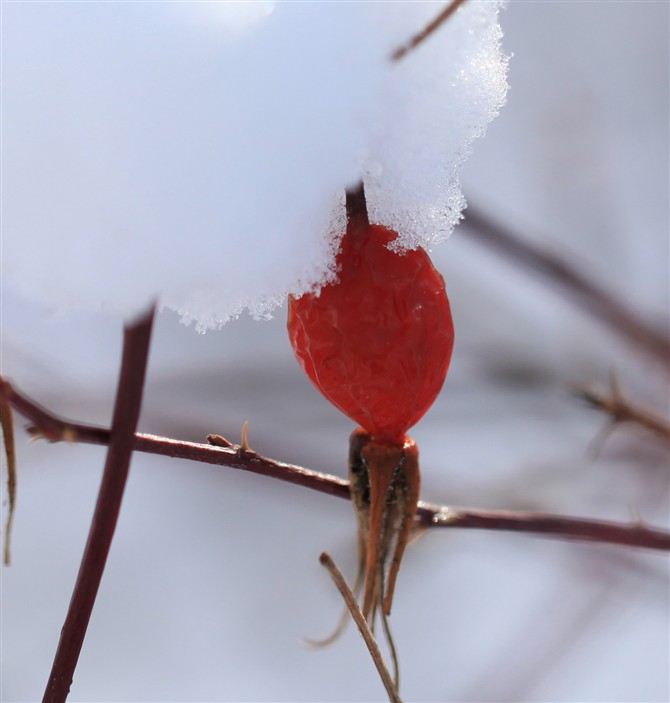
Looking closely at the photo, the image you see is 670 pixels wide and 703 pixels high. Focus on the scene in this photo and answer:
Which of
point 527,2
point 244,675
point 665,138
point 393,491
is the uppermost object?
point 527,2

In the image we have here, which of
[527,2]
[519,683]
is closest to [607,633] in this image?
[519,683]

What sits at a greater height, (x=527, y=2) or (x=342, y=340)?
(x=527, y=2)

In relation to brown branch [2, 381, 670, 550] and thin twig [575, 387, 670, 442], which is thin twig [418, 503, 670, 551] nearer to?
brown branch [2, 381, 670, 550]

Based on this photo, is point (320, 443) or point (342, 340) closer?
point (342, 340)

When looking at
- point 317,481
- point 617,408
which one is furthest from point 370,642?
point 617,408

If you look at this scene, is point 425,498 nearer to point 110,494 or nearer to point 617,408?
point 617,408

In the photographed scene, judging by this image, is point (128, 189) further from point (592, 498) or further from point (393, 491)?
point (592, 498)

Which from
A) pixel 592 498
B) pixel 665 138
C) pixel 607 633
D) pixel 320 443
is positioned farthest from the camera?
pixel 665 138

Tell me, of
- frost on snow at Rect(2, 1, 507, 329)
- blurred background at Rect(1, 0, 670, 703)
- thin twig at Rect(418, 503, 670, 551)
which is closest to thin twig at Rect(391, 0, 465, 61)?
frost on snow at Rect(2, 1, 507, 329)
